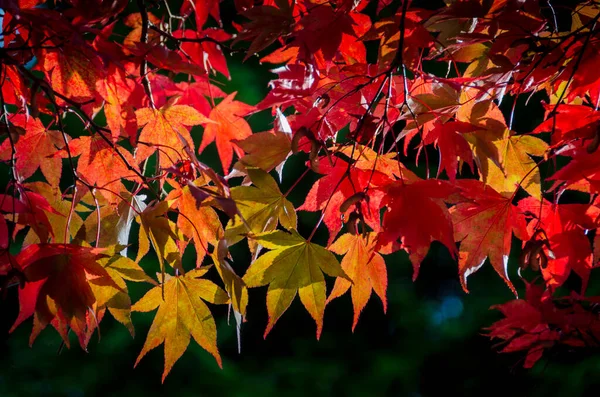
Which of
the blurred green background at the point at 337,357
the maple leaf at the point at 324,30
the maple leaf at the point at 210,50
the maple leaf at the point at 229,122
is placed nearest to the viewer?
the maple leaf at the point at 324,30

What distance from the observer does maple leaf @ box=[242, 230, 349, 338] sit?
748mm

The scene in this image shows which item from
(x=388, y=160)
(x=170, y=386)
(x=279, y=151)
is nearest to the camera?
(x=279, y=151)

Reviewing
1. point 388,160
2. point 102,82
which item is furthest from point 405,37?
point 102,82

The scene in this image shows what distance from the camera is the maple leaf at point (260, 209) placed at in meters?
0.74

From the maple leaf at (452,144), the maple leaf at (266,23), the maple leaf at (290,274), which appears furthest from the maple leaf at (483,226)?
the maple leaf at (266,23)

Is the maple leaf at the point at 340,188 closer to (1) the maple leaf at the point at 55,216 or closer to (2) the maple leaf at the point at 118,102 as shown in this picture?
(2) the maple leaf at the point at 118,102

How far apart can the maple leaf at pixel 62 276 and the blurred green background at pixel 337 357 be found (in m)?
1.73

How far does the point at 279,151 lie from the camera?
0.74 metres

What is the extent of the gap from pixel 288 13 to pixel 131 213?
1.20 ft

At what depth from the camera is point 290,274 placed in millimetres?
754

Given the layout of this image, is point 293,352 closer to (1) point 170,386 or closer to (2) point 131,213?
(1) point 170,386

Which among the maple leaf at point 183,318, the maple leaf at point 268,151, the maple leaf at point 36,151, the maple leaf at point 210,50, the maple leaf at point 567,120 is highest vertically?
the maple leaf at point 210,50

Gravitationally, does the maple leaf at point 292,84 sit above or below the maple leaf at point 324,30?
below

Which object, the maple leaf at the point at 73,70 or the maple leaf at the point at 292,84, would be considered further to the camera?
the maple leaf at the point at 292,84
